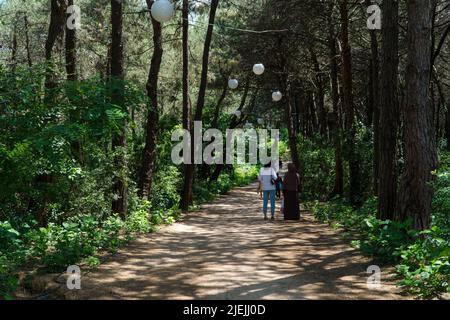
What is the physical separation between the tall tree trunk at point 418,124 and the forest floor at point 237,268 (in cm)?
120

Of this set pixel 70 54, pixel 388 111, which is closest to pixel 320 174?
pixel 388 111

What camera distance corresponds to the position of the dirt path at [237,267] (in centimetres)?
620

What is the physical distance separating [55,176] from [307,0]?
10159 millimetres

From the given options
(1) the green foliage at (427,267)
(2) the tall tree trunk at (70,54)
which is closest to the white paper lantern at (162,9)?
(2) the tall tree trunk at (70,54)

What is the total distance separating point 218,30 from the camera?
22.8 meters

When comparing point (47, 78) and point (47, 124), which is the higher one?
point (47, 78)

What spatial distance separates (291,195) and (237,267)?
619 cm

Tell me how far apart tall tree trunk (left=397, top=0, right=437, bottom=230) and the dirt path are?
1222 millimetres

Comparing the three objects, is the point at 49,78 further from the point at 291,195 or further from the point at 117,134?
the point at 291,195

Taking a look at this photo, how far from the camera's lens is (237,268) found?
24.9 ft

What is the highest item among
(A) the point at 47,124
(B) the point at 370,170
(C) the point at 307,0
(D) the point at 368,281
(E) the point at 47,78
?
(C) the point at 307,0
